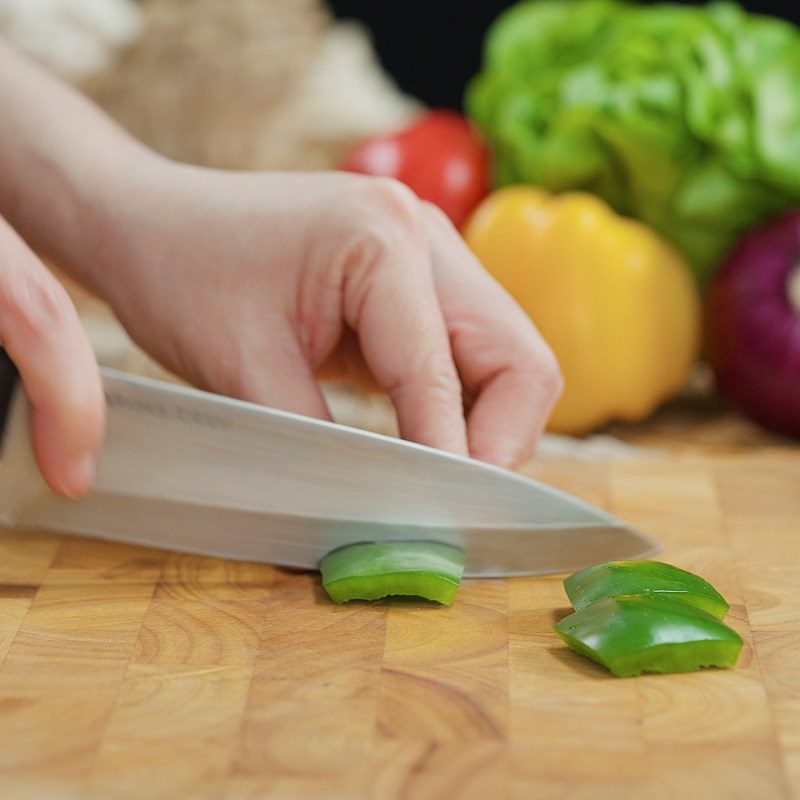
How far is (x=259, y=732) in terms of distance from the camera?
2.99 feet

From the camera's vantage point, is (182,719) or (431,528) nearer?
(182,719)

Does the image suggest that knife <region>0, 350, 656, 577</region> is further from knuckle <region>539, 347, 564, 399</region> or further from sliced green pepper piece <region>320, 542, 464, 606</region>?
knuckle <region>539, 347, 564, 399</region>

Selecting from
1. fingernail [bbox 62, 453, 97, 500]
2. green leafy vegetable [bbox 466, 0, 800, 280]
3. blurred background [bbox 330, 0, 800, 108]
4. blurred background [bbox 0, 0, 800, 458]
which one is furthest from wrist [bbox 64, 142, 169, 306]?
blurred background [bbox 330, 0, 800, 108]

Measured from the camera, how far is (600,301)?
1.80 m

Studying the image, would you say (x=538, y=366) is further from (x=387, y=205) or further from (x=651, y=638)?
(x=651, y=638)

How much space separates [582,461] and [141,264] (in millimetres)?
608

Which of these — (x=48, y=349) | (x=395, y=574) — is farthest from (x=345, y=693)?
(x=48, y=349)

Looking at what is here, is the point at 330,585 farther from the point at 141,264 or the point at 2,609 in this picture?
the point at 141,264

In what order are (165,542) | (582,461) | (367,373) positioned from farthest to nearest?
1. (582,461)
2. (367,373)
3. (165,542)

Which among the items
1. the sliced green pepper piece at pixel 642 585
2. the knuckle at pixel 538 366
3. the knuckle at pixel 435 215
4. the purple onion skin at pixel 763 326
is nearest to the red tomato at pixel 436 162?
the purple onion skin at pixel 763 326

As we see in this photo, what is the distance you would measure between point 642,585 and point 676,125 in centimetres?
99

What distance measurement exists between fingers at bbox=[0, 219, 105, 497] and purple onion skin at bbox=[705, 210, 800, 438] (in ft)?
3.46

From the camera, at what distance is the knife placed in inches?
44.6

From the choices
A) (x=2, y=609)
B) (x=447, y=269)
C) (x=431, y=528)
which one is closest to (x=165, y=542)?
(x=2, y=609)
